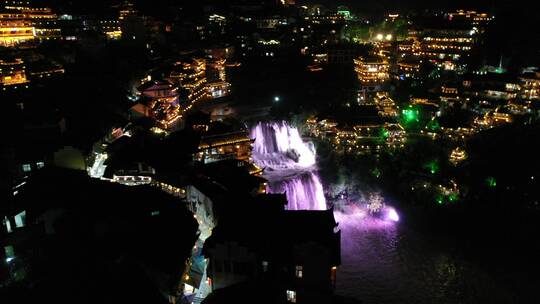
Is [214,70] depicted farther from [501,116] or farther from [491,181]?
[491,181]

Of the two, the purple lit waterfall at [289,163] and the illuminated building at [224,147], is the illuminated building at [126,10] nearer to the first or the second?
the purple lit waterfall at [289,163]

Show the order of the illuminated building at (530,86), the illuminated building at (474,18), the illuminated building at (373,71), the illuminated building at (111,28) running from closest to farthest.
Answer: the illuminated building at (530,86), the illuminated building at (373,71), the illuminated building at (474,18), the illuminated building at (111,28)

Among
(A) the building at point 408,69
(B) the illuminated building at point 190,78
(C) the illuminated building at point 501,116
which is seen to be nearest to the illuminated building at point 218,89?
(B) the illuminated building at point 190,78

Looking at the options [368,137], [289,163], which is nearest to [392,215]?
[368,137]

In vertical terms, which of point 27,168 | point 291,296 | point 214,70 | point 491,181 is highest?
point 214,70

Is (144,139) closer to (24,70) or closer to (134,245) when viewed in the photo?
(134,245)

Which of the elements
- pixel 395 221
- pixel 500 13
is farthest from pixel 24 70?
pixel 500 13
